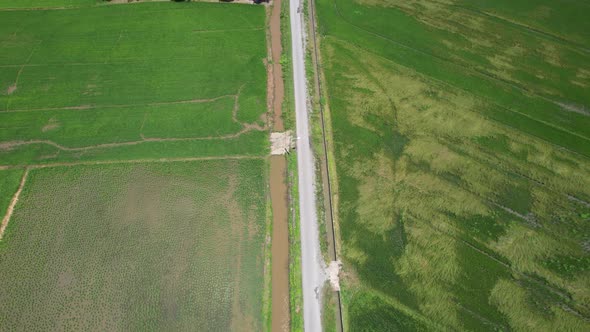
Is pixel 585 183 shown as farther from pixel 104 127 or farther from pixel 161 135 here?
pixel 104 127

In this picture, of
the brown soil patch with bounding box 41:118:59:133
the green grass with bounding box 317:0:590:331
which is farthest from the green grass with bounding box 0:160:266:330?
the green grass with bounding box 317:0:590:331

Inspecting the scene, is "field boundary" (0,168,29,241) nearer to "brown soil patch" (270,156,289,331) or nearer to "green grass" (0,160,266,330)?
"green grass" (0,160,266,330)

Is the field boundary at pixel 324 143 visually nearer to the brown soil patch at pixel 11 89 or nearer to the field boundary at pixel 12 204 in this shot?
the field boundary at pixel 12 204

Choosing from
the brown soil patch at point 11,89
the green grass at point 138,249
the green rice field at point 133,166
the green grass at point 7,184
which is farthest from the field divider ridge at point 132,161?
the brown soil patch at point 11,89

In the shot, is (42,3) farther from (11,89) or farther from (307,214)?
(307,214)

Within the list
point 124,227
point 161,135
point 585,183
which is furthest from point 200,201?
point 585,183

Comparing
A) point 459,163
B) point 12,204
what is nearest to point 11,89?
point 12,204
